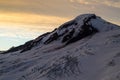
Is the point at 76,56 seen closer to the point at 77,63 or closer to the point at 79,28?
the point at 77,63

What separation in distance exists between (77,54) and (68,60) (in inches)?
97.7

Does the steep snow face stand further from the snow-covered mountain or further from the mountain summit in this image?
the mountain summit

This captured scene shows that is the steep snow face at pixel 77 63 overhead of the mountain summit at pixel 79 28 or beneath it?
beneath

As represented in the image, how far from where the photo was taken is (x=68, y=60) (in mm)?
53906

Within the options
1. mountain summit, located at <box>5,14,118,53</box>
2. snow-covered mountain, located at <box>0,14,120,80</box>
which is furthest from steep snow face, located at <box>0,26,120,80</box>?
mountain summit, located at <box>5,14,118,53</box>

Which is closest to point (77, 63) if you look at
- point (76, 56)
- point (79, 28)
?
point (76, 56)

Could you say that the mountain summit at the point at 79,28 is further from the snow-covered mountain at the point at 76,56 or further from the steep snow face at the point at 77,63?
the steep snow face at the point at 77,63

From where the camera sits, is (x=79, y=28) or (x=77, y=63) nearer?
(x=77, y=63)

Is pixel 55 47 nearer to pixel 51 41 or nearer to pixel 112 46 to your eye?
pixel 51 41

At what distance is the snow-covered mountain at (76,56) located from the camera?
46.8 m

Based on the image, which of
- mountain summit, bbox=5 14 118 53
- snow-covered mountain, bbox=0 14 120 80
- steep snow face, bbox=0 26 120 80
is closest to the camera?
steep snow face, bbox=0 26 120 80

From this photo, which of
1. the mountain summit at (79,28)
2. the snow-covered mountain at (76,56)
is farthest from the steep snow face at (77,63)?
the mountain summit at (79,28)

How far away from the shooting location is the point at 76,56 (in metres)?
54.8

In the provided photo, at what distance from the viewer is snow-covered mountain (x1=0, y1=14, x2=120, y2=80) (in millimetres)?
46844
